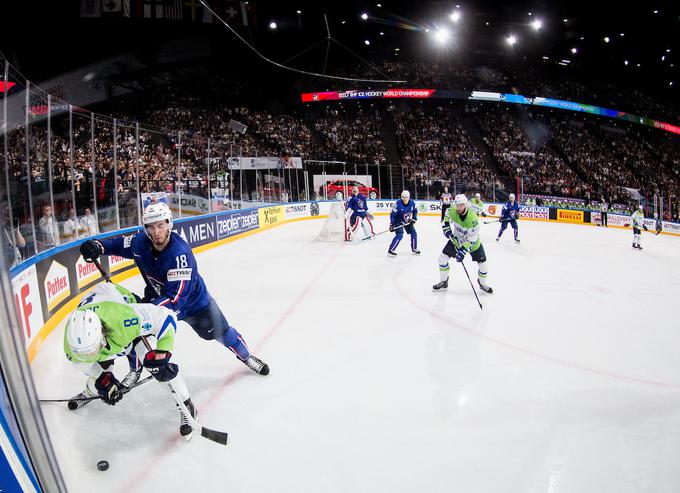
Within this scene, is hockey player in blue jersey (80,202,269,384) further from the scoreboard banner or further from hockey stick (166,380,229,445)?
the scoreboard banner

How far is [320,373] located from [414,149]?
2535 centimetres

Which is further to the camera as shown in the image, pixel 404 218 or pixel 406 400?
pixel 404 218

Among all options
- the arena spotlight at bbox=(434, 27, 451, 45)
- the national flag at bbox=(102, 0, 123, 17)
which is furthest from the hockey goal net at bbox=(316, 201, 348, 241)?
the arena spotlight at bbox=(434, 27, 451, 45)

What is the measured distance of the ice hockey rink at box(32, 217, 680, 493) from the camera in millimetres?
2619

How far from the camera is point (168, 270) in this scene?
312 cm

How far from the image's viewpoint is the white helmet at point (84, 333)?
7.50 ft

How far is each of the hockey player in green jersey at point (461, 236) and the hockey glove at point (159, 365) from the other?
16.0 feet

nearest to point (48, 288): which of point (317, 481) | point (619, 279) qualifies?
point (317, 481)

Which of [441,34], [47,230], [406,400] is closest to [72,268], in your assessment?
[47,230]

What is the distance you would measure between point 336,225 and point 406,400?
9313 mm

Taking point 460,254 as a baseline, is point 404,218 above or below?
above

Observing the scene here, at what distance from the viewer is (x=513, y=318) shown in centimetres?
573

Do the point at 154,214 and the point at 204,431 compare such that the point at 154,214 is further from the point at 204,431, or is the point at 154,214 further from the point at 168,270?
the point at 204,431

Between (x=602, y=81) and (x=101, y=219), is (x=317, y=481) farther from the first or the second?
(x=602, y=81)
